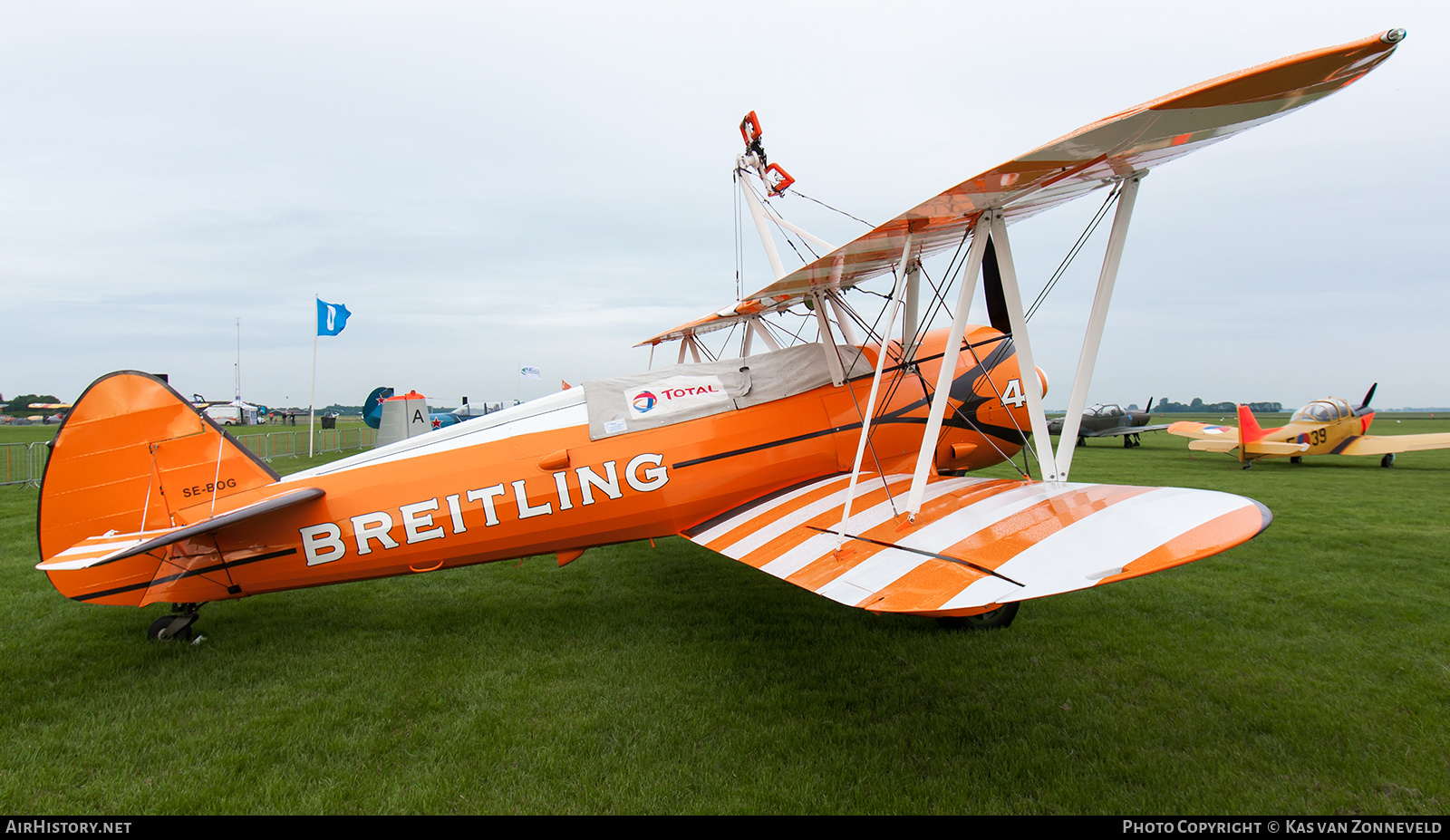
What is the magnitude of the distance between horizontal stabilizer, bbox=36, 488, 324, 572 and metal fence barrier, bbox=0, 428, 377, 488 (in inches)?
343

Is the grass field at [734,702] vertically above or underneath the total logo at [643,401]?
underneath

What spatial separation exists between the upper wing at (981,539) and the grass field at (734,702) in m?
0.83

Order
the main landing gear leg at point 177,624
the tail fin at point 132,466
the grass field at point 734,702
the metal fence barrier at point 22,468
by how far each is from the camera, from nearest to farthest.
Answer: the grass field at point 734,702 → the tail fin at point 132,466 → the main landing gear leg at point 177,624 → the metal fence barrier at point 22,468

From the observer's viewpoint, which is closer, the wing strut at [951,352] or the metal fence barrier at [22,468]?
the wing strut at [951,352]

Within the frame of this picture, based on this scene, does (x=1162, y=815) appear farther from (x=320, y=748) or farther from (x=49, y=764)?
(x=49, y=764)

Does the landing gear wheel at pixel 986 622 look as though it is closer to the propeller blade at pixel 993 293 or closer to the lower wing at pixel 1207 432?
the propeller blade at pixel 993 293

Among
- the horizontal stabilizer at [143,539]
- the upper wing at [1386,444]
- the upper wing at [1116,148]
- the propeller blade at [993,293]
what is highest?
the upper wing at [1116,148]

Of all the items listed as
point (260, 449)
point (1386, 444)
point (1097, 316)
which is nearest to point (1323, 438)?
point (1386, 444)

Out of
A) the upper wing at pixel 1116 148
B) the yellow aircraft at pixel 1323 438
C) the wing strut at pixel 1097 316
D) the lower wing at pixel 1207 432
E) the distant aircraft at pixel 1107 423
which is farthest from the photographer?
the distant aircraft at pixel 1107 423

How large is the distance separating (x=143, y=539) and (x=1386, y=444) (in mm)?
22760

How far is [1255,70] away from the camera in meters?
2.19

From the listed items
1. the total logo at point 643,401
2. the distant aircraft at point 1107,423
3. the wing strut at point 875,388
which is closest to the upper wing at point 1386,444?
the distant aircraft at point 1107,423

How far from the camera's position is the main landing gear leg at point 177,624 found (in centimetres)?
436

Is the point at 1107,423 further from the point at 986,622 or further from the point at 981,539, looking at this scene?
the point at 981,539
